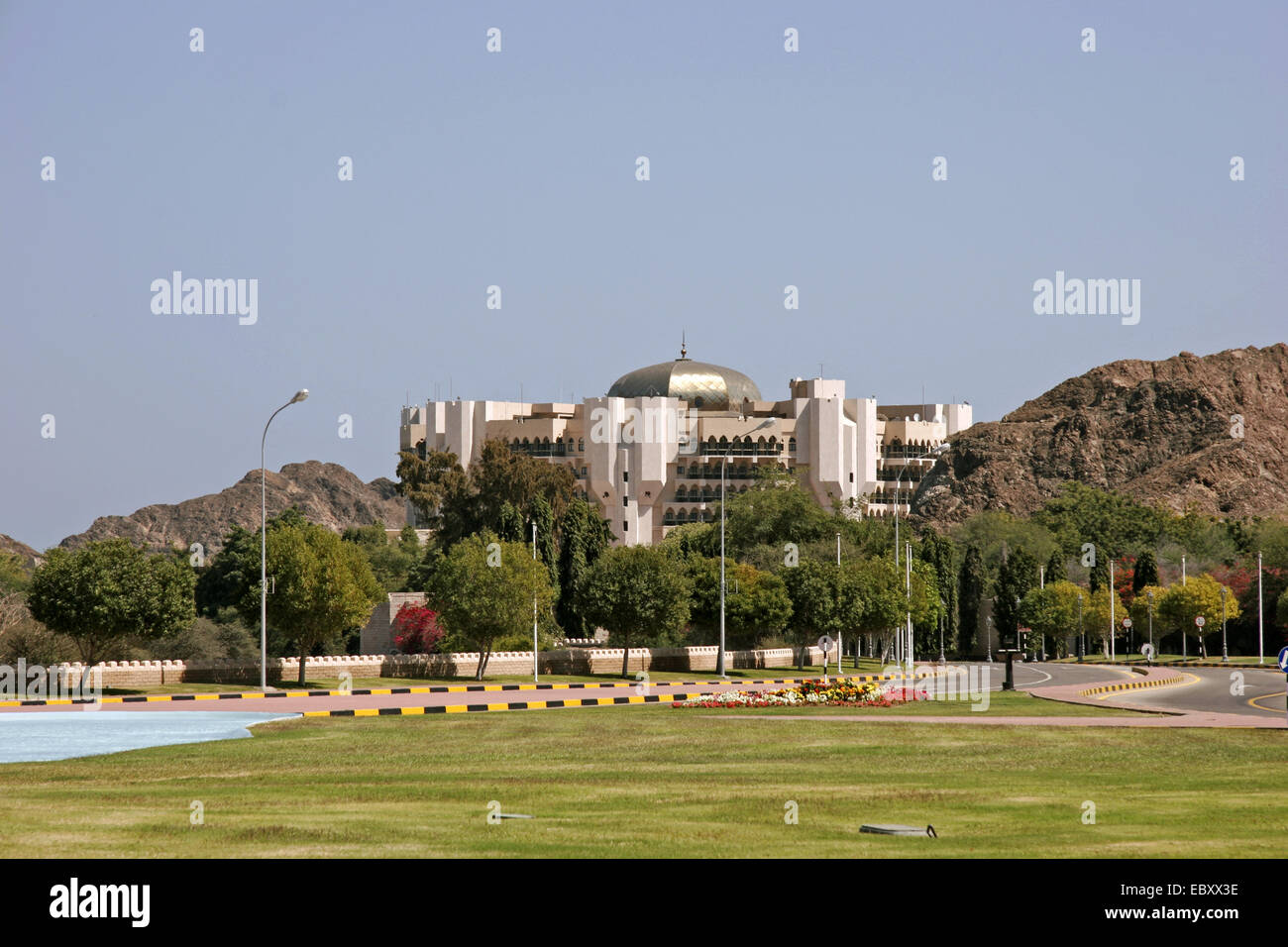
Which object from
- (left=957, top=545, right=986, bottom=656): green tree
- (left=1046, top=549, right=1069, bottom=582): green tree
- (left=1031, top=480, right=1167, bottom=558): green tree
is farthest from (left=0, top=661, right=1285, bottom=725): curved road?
(left=1031, top=480, right=1167, bottom=558): green tree

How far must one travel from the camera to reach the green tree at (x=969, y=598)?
112m

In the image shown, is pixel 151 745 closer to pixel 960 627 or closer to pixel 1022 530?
pixel 960 627

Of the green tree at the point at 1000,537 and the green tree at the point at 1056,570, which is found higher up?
the green tree at the point at 1000,537

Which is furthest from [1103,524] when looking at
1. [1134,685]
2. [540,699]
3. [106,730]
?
[106,730]

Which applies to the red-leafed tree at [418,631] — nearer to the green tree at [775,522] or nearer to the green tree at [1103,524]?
the green tree at [775,522]

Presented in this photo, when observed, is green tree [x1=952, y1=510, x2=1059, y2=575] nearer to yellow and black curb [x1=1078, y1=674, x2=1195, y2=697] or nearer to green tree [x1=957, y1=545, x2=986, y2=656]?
green tree [x1=957, y1=545, x2=986, y2=656]

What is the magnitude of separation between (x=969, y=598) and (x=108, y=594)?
258 feet

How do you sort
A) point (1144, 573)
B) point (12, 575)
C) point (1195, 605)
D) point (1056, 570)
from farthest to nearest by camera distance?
point (1056, 570) < point (1144, 573) < point (12, 575) < point (1195, 605)

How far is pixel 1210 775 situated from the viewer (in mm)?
17656

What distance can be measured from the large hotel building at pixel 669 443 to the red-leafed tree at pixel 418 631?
6780cm

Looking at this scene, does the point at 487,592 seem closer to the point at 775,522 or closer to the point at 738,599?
the point at 738,599

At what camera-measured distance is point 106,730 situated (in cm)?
2864

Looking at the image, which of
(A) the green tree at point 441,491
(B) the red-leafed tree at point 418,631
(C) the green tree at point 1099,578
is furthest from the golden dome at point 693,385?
(B) the red-leafed tree at point 418,631
